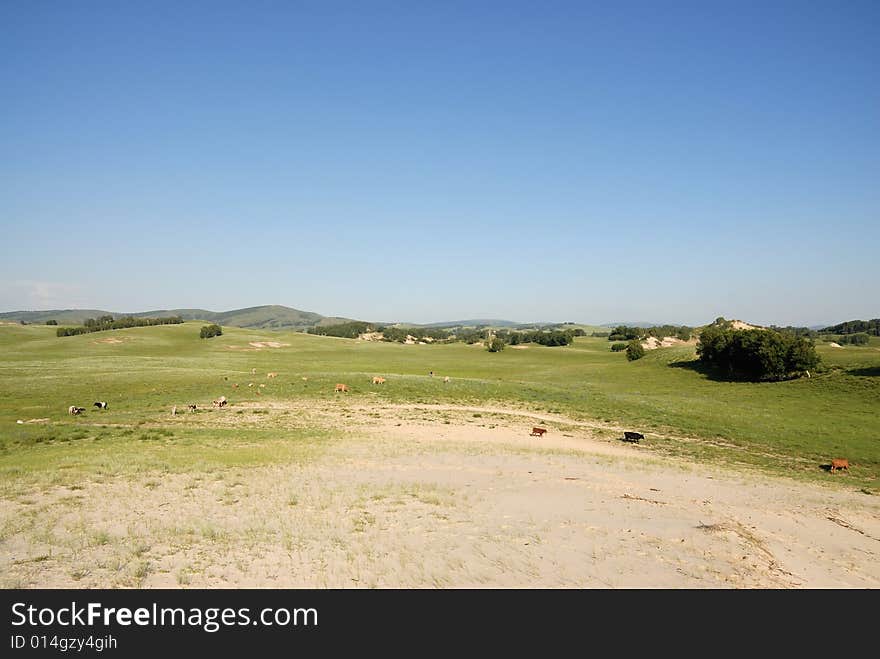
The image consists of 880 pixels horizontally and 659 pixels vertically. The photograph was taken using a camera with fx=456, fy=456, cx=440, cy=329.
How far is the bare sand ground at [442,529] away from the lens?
931cm

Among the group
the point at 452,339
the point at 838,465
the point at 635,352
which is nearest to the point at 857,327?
the point at 635,352

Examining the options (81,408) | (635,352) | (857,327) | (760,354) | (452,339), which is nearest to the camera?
(81,408)

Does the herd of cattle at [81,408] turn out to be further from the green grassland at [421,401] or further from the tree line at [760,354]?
the tree line at [760,354]

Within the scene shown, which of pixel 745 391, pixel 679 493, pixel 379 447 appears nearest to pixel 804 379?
pixel 745 391

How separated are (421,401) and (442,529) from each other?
27.1m

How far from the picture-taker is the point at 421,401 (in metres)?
39.0

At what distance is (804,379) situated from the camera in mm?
52656

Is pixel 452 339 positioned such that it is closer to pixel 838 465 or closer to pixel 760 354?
pixel 760 354

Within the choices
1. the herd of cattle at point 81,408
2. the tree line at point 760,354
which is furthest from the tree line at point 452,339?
the herd of cattle at point 81,408

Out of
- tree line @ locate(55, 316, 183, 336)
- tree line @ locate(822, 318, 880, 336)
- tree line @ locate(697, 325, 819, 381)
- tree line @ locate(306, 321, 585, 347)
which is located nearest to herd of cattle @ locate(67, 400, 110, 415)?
tree line @ locate(697, 325, 819, 381)
